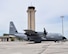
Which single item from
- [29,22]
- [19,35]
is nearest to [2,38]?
[29,22]

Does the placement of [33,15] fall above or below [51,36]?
above

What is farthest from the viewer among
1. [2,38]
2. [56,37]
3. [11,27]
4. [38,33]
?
[2,38]

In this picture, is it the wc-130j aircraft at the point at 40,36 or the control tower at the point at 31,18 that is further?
the control tower at the point at 31,18

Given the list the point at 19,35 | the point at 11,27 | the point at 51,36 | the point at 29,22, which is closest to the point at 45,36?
the point at 51,36

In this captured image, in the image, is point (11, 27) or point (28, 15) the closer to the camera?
point (11, 27)

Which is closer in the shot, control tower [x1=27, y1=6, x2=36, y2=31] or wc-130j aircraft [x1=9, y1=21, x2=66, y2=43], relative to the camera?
wc-130j aircraft [x1=9, y1=21, x2=66, y2=43]

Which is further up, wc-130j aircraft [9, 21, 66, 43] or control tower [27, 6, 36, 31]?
control tower [27, 6, 36, 31]

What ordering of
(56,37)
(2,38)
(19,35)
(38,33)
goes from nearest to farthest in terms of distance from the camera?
(38,33), (56,37), (19,35), (2,38)

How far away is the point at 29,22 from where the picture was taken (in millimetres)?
173500

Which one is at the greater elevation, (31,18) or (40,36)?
(31,18)

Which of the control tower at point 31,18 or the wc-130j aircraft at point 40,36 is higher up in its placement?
the control tower at point 31,18

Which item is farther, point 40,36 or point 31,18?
point 31,18

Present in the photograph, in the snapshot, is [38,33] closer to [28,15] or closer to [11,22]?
[11,22]

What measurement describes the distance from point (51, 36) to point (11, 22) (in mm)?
21696
